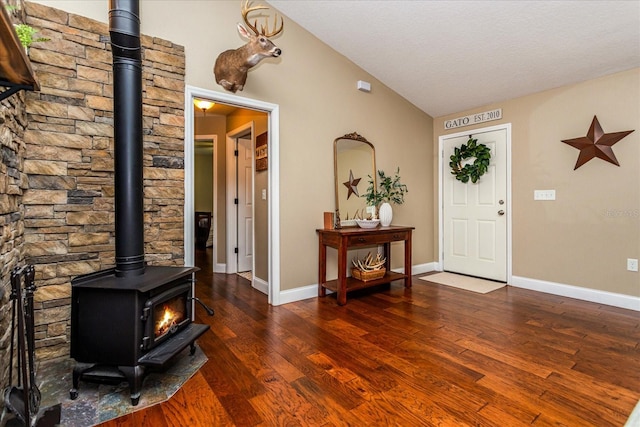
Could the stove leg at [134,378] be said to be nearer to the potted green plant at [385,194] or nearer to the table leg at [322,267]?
the table leg at [322,267]

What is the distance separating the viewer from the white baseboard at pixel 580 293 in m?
3.27

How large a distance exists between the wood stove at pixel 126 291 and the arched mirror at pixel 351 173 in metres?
2.26

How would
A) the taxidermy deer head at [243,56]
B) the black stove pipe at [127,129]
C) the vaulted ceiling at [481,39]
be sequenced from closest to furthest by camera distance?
the black stove pipe at [127,129]
the taxidermy deer head at [243,56]
the vaulted ceiling at [481,39]

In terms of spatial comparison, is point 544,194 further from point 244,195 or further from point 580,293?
point 244,195

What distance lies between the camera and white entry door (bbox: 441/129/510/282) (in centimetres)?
425

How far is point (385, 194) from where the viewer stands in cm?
431

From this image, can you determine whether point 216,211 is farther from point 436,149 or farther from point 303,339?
point 436,149

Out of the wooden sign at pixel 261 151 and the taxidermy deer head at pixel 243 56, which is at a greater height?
the taxidermy deer head at pixel 243 56

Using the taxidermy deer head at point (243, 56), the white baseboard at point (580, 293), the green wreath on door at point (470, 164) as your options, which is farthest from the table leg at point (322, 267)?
the white baseboard at point (580, 293)

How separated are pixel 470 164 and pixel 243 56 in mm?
3242

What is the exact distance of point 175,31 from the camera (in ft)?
8.98

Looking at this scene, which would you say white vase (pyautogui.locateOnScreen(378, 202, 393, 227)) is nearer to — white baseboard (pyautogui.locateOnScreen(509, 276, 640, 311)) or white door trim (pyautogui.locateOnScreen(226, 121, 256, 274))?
white baseboard (pyautogui.locateOnScreen(509, 276, 640, 311))

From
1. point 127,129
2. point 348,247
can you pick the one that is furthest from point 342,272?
point 127,129

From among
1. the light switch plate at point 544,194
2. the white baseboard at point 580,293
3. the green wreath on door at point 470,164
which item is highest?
the green wreath on door at point 470,164
